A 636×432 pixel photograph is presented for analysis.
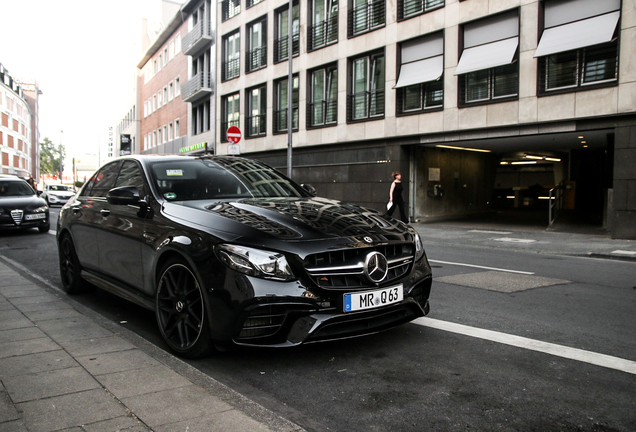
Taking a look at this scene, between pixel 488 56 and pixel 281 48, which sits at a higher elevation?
pixel 281 48

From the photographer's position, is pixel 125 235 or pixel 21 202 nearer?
pixel 125 235

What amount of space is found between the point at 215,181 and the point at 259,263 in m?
1.68

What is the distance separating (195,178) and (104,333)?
60.2 inches

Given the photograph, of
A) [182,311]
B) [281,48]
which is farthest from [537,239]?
[281,48]

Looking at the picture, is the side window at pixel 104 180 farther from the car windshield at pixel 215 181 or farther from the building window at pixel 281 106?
the building window at pixel 281 106

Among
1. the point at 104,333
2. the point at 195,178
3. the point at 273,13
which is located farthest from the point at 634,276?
the point at 273,13

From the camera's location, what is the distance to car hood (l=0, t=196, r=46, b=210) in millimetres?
14125

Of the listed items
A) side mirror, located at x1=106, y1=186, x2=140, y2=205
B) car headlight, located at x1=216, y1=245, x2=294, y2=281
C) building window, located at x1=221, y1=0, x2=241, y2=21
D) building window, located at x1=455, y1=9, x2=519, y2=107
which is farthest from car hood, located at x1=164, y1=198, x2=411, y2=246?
building window, located at x1=221, y1=0, x2=241, y2=21

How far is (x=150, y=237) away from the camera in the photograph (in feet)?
14.3

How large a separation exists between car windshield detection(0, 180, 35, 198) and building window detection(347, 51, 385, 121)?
1201cm

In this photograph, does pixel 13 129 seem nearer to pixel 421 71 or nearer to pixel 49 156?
pixel 49 156

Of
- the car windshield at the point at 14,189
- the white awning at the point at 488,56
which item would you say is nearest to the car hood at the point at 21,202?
the car windshield at the point at 14,189

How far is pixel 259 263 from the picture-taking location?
3449mm

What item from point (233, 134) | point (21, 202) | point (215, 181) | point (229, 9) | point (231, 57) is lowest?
point (21, 202)
